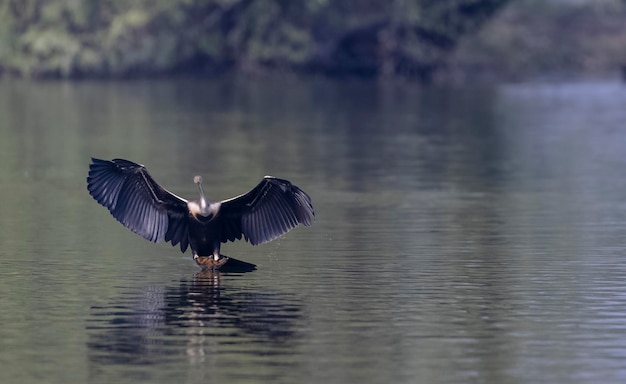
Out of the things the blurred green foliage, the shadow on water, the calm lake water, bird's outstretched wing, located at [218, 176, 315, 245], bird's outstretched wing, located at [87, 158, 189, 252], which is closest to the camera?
the calm lake water

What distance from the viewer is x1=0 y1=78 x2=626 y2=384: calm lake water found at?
1170cm

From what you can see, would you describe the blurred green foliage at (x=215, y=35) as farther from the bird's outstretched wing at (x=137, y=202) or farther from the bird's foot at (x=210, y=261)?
the bird's foot at (x=210, y=261)

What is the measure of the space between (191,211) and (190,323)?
241cm

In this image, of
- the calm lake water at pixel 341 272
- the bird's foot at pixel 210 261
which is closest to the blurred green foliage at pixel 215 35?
the calm lake water at pixel 341 272

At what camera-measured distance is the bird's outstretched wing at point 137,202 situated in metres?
15.6

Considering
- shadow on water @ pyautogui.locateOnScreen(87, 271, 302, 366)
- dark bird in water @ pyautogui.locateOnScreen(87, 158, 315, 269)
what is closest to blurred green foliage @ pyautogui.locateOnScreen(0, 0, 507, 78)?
dark bird in water @ pyautogui.locateOnScreen(87, 158, 315, 269)

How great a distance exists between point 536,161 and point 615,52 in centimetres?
5193

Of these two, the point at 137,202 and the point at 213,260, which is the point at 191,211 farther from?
the point at 137,202

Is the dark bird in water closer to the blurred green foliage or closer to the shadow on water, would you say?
the shadow on water

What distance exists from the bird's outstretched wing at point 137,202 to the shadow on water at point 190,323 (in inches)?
26.9

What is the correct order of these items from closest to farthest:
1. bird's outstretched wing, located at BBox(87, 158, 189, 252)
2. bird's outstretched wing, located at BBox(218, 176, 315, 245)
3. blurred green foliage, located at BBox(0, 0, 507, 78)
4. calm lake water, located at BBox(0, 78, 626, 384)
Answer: calm lake water, located at BBox(0, 78, 626, 384) → bird's outstretched wing, located at BBox(218, 176, 315, 245) → bird's outstretched wing, located at BBox(87, 158, 189, 252) → blurred green foliage, located at BBox(0, 0, 507, 78)

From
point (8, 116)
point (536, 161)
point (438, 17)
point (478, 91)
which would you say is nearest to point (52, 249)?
point (536, 161)

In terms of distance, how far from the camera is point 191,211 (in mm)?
15320

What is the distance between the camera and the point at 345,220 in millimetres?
20094
